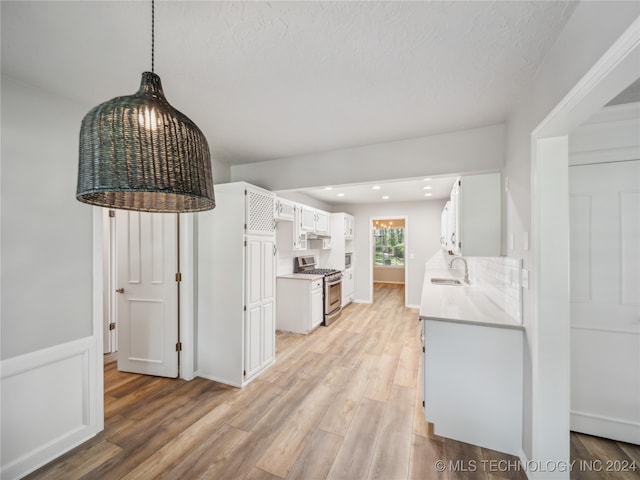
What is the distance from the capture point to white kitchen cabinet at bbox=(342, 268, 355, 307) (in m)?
5.62

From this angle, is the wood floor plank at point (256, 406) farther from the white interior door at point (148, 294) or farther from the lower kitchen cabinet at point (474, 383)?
the lower kitchen cabinet at point (474, 383)

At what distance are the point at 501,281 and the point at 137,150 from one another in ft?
8.89

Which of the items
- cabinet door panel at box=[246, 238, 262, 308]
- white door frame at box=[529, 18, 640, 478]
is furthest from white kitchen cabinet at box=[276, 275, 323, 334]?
white door frame at box=[529, 18, 640, 478]

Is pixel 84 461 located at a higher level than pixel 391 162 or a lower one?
lower

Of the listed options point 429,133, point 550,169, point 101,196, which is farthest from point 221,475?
point 429,133

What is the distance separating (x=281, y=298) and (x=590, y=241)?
3.75m

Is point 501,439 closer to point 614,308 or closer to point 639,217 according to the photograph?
point 614,308

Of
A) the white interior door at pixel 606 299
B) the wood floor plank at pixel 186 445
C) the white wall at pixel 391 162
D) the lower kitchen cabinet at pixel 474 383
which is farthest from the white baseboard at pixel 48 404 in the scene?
the white interior door at pixel 606 299

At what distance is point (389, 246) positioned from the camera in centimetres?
920

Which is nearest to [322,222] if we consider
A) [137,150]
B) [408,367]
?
[408,367]

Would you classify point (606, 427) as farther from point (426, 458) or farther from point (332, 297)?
point (332, 297)

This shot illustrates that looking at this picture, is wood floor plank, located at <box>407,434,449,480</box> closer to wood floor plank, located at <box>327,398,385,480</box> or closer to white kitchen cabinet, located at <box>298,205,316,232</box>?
wood floor plank, located at <box>327,398,385,480</box>

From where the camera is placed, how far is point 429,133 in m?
2.41

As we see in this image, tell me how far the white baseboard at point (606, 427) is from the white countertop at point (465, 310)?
35.2 inches
